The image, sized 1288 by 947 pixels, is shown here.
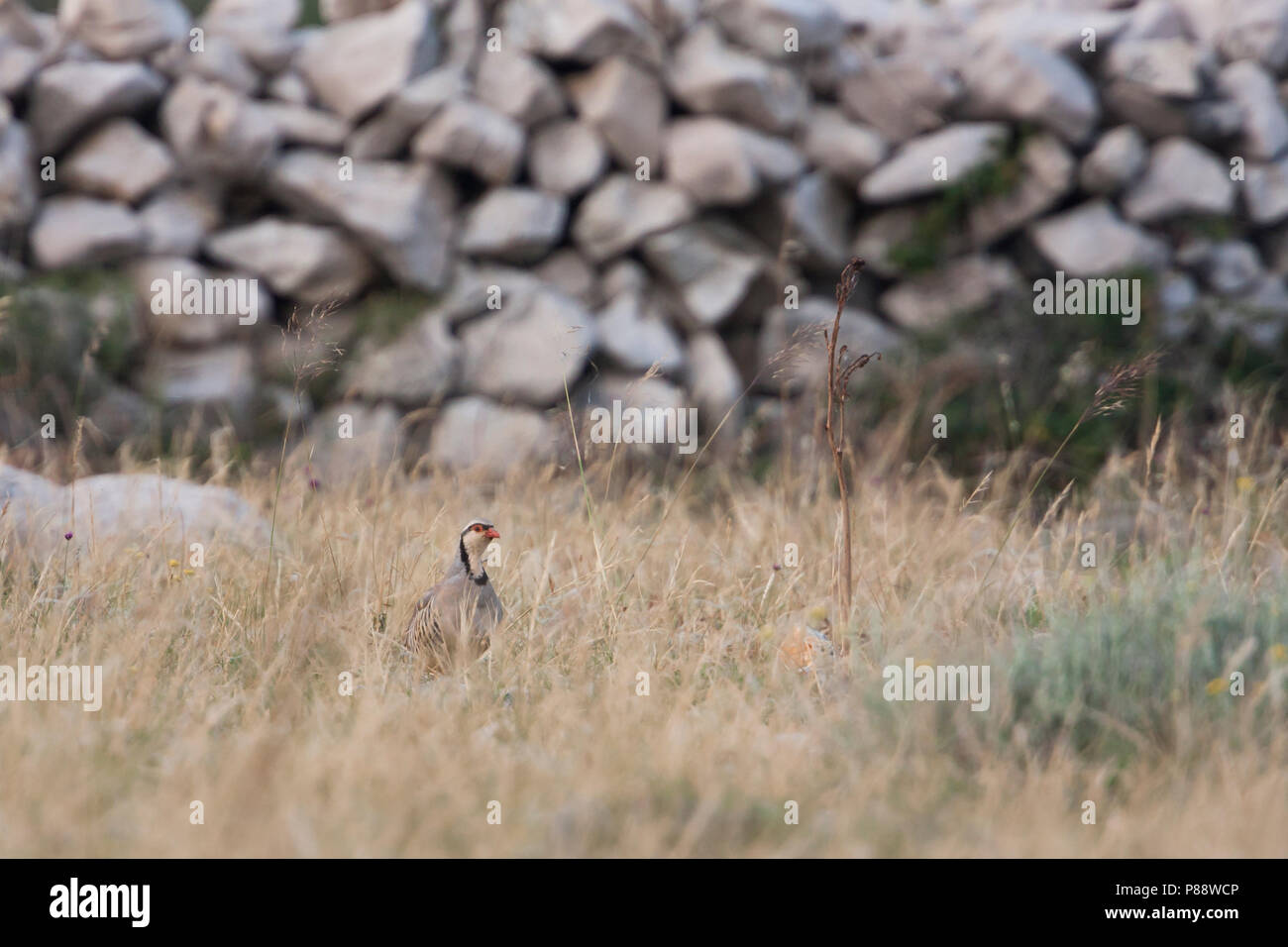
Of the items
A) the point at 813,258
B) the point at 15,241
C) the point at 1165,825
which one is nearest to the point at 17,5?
the point at 15,241

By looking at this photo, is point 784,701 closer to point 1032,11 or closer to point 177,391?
point 177,391

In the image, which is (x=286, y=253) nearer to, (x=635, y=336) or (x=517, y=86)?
(x=517, y=86)

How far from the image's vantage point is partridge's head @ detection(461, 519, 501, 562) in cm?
271

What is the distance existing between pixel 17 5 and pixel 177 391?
2.00 meters

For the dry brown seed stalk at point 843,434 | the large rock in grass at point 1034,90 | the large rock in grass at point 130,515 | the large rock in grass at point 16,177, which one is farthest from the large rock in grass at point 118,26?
the dry brown seed stalk at point 843,434

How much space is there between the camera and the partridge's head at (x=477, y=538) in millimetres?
2705

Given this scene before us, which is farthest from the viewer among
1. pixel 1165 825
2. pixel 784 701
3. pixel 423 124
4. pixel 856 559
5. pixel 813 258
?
pixel 813 258

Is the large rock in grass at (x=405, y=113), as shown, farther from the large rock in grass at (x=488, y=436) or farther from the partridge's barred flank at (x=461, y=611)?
the partridge's barred flank at (x=461, y=611)

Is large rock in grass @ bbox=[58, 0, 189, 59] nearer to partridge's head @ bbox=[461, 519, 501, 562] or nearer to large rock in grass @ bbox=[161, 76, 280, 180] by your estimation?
large rock in grass @ bbox=[161, 76, 280, 180]

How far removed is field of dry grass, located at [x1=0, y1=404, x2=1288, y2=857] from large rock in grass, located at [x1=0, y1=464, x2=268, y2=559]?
0.09 metres

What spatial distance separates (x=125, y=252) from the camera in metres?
5.18

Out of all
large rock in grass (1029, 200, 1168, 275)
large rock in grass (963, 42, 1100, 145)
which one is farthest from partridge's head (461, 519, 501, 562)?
large rock in grass (963, 42, 1100, 145)

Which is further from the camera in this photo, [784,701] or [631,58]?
[631,58]

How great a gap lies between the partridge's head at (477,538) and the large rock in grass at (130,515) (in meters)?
0.79
